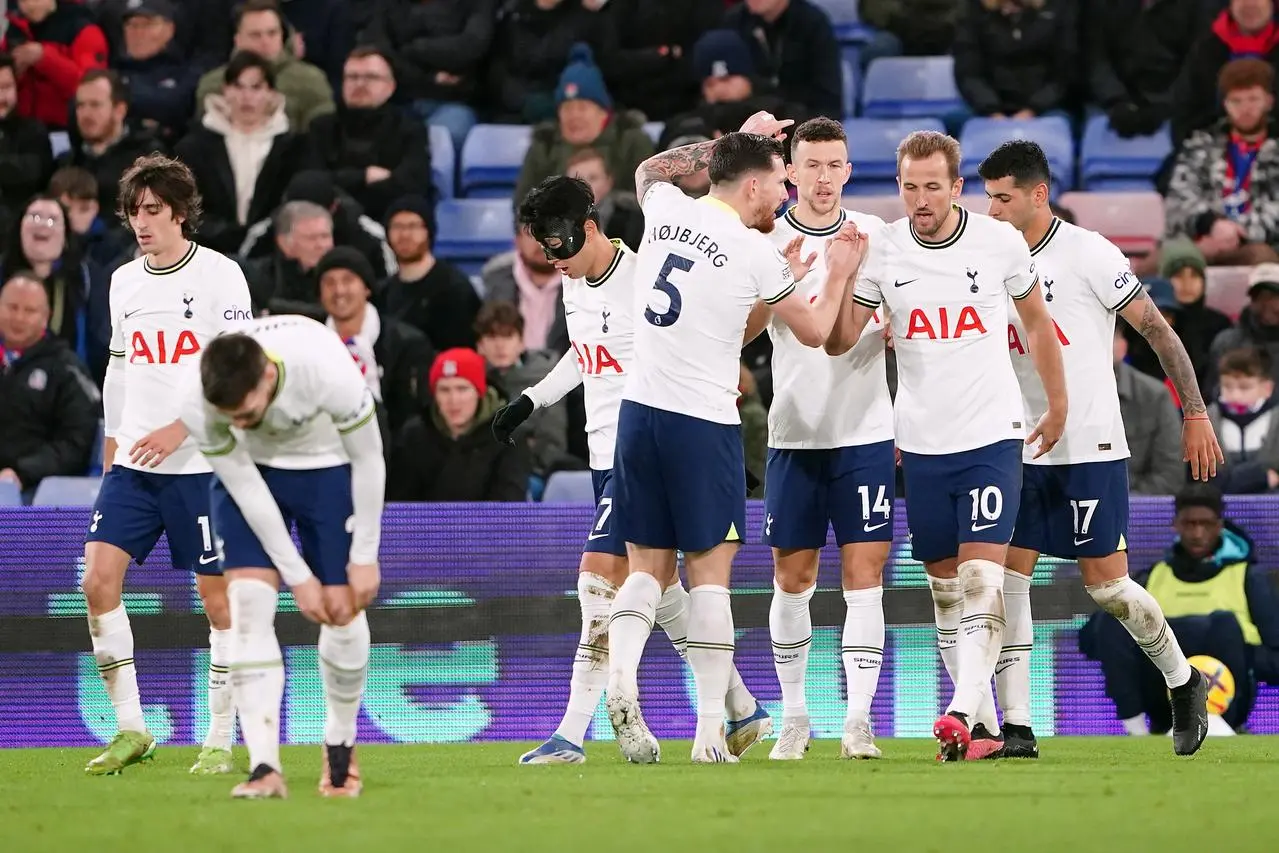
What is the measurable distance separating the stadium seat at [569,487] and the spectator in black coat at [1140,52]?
6481 mm

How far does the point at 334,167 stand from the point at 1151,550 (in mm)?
7258

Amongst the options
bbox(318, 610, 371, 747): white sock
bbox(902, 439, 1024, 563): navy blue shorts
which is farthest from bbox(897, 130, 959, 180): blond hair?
bbox(318, 610, 371, 747): white sock

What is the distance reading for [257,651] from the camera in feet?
22.0

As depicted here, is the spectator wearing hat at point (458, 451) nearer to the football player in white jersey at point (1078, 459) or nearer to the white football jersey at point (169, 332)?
the white football jersey at point (169, 332)

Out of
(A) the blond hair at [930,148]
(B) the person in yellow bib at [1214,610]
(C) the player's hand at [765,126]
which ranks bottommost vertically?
(B) the person in yellow bib at [1214,610]

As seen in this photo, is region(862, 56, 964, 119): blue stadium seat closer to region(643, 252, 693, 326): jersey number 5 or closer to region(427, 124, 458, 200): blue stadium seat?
region(427, 124, 458, 200): blue stadium seat

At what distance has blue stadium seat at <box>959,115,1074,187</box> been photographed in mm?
15516

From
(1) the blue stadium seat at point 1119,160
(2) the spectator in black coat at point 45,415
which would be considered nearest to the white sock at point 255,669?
(2) the spectator in black coat at point 45,415

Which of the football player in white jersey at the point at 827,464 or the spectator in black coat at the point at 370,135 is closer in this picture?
the football player in white jersey at the point at 827,464

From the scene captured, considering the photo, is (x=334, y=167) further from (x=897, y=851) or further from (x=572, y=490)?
(x=897, y=851)

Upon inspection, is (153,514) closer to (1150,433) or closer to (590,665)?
(590,665)

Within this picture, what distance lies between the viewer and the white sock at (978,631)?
8078mm

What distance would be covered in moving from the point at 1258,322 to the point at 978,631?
5.59m

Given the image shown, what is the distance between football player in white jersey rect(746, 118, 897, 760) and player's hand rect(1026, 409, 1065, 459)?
0.65 meters
